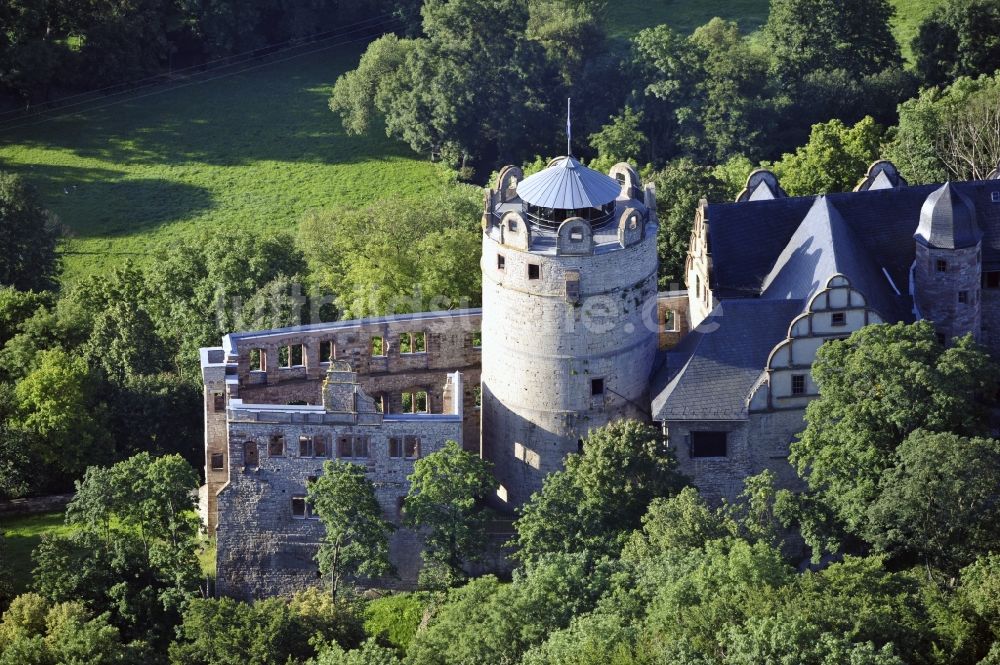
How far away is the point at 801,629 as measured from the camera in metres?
82.4

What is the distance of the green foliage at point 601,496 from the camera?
316ft

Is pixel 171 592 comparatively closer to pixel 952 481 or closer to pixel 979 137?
pixel 952 481

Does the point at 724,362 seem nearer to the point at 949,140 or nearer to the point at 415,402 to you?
the point at 415,402

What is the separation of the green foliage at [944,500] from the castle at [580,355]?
813cm

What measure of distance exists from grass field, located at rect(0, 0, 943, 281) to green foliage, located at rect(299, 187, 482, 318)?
17.1 m

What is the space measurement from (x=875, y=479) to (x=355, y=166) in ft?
238

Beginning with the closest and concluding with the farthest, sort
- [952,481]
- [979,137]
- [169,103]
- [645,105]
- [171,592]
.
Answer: [952,481]
[171,592]
[979,137]
[645,105]
[169,103]

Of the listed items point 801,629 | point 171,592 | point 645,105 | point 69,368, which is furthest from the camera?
point 645,105

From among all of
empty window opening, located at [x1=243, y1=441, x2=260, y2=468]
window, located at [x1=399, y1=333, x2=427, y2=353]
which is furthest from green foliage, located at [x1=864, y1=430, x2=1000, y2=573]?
empty window opening, located at [x1=243, y1=441, x2=260, y2=468]

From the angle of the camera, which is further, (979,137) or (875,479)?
(979,137)

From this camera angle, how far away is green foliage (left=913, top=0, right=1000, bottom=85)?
497 feet

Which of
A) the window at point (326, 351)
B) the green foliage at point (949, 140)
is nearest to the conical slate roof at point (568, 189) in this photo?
the window at point (326, 351)

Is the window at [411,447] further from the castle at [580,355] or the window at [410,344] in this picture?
the window at [410,344]

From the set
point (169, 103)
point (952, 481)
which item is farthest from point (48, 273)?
point (952, 481)
